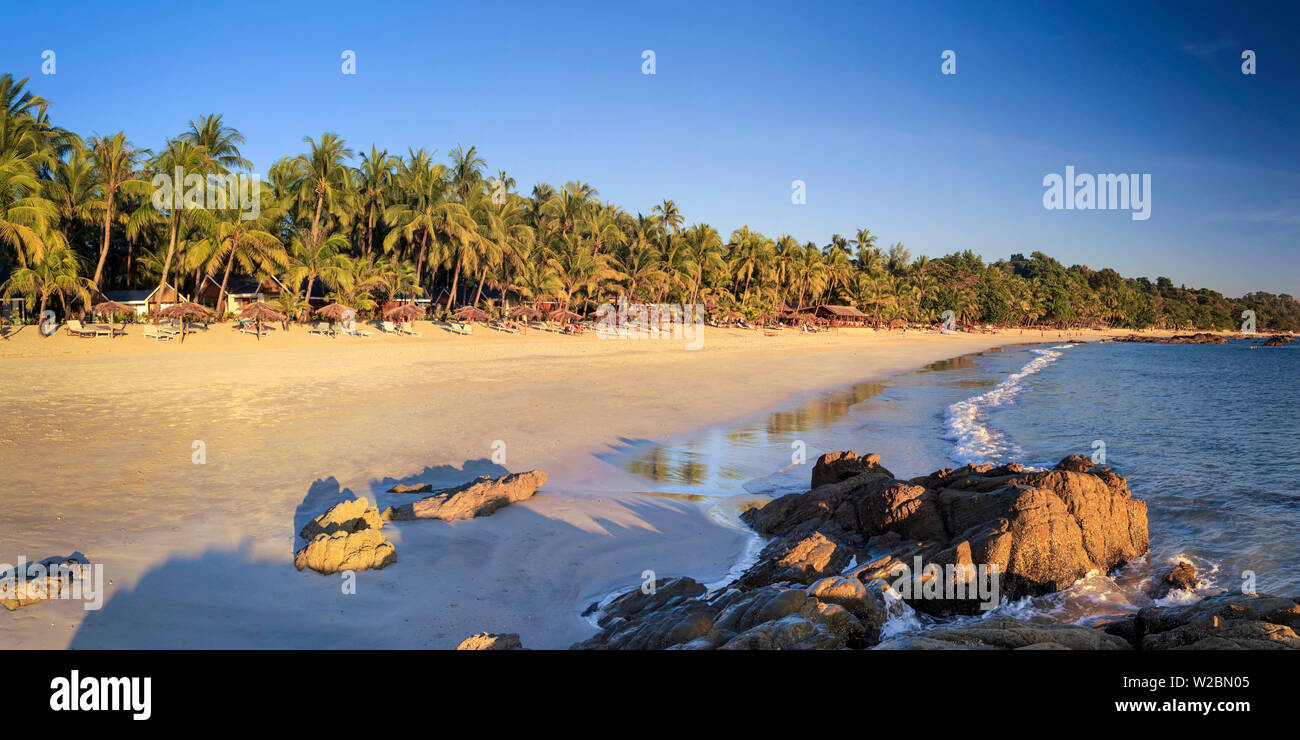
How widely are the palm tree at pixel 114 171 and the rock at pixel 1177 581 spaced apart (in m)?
41.0

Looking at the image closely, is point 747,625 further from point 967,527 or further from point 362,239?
point 362,239

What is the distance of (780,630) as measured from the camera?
4.20m

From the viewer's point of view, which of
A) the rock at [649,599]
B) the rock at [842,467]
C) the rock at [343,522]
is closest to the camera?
the rock at [649,599]

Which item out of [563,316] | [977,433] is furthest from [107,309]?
[977,433]

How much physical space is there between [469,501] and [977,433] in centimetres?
1302

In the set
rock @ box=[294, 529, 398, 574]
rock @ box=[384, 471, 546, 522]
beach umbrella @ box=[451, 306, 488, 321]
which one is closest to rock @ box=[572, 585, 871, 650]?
rock @ box=[294, 529, 398, 574]

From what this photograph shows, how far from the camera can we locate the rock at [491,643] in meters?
4.50

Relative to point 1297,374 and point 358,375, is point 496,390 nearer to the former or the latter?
point 358,375

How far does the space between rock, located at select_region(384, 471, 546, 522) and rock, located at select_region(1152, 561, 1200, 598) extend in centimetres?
729

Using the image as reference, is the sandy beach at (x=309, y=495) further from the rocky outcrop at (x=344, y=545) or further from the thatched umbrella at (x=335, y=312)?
the thatched umbrella at (x=335, y=312)

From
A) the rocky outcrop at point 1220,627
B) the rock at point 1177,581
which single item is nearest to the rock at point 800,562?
the rocky outcrop at point 1220,627

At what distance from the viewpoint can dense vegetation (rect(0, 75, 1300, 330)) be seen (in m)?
33.2
